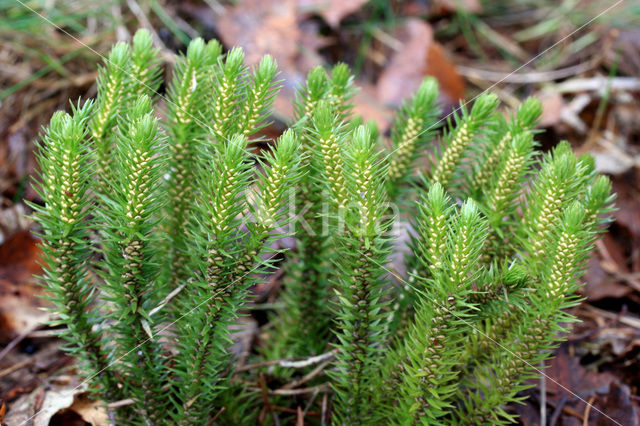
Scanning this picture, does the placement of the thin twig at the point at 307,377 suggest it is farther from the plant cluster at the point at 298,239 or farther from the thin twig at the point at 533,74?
the thin twig at the point at 533,74

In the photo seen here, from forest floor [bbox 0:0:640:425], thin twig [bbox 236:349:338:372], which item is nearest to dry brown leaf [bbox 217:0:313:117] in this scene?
forest floor [bbox 0:0:640:425]

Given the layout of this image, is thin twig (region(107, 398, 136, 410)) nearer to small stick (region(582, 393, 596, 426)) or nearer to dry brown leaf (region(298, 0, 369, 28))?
small stick (region(582, 393, 596, 426))

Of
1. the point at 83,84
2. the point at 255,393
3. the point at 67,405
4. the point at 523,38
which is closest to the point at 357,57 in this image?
the point at 523,38

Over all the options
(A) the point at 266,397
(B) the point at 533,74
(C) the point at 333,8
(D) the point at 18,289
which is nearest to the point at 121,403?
(A) the point at 266,397

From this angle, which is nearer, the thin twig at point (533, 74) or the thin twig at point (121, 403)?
the thin twig at point (121, 403)

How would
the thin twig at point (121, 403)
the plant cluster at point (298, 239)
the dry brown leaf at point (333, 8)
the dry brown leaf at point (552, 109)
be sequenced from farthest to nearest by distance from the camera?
the dry brown leaf at point (333, 8) → the dry brown leaf at point (552, 109) → the thin twig at point (121, 403) → the plant cluster at point (298, 239)

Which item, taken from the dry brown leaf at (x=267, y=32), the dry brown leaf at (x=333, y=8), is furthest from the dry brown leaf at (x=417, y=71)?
the dry brown leaf at (x=267, y=32)

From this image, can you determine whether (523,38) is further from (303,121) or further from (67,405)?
(67,405)
